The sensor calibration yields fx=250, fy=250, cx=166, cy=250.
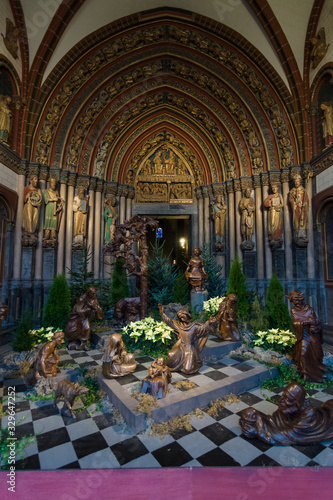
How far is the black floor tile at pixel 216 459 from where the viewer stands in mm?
2590

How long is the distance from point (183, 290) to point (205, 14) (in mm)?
9964

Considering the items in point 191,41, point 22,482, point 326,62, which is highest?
point 191,41

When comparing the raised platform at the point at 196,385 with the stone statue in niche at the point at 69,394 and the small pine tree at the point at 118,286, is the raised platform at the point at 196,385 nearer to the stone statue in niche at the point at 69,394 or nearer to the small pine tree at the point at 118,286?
the stone statue in niche at the point at 69,394

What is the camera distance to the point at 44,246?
9.10 meters

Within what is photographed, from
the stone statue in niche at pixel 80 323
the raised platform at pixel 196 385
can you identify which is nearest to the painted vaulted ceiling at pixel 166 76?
the stone statue in niche at pixel 80 323

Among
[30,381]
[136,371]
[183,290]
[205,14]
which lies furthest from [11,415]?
[205,14]

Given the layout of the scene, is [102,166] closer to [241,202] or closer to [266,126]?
[241,202]

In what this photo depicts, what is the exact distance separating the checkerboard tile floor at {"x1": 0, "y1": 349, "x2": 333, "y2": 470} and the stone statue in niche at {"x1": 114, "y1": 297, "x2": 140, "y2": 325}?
11.0 ft

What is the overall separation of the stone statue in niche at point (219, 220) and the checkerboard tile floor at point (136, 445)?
765cm

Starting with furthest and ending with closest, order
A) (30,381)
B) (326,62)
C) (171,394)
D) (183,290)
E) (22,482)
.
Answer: (183,290)
(326,62)
(30,381)
(171,394)
(22,482)

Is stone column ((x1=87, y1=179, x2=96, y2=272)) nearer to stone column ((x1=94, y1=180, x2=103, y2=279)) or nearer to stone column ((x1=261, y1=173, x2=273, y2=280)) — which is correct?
stone column ((x1=94, y1=180, x2=103, y2=279))

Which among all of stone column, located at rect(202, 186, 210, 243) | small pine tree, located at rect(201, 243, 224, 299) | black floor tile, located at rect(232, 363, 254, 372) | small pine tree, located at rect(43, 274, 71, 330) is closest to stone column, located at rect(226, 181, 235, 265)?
stone column, located at rect(202, 186, 210, 243)

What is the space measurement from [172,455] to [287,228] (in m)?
8.72

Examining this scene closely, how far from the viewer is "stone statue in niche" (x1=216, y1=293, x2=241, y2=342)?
20.7 feet
